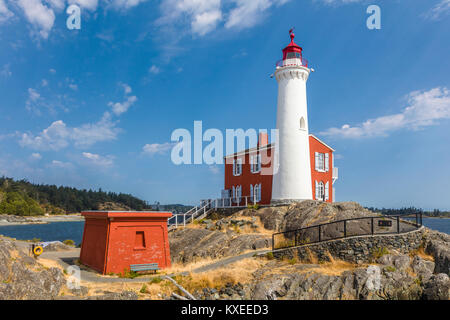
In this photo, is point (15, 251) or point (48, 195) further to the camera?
point (48, 195)

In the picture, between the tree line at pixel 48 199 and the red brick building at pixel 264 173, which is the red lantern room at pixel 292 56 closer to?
the red brick building at pixel 264 173

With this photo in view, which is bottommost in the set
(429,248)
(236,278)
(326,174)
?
(236,278)

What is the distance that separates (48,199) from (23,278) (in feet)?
493

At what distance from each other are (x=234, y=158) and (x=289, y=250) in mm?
18481

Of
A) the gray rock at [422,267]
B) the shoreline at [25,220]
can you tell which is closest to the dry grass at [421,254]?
the gray rock at [422,267]

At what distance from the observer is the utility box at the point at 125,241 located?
60.9 ft

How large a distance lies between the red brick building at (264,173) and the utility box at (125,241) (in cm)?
1268

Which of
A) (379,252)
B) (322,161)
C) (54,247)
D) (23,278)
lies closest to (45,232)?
(54,247)

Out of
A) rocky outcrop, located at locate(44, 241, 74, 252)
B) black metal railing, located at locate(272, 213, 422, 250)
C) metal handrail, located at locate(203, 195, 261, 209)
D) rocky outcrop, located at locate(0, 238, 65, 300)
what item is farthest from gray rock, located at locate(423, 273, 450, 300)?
rocky outcrop, located at locate(44, 241, 74, 252)

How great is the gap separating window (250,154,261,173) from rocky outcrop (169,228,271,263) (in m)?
8.52

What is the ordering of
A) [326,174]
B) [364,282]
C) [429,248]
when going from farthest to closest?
[326,174] < [429,248] < [364,282]

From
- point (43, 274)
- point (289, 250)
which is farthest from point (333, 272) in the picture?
point (43, 274)

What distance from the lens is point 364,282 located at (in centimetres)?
1412
